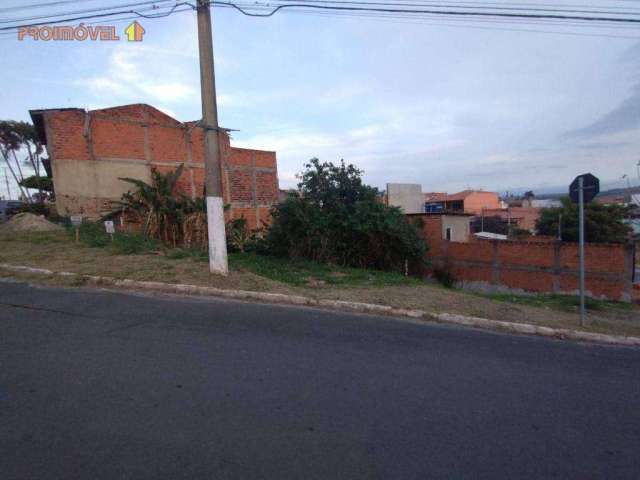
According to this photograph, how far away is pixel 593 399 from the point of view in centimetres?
376

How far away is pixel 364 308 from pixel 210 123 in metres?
4.74

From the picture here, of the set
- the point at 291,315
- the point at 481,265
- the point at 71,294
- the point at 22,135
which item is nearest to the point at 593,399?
the point at 291,315

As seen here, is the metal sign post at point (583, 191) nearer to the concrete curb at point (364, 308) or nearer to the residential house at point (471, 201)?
the concrete curb at point (364, 308)

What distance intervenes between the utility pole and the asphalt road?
2.74 metres

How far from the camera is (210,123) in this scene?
25.4ft

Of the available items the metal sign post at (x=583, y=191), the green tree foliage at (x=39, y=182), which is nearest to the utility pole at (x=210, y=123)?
the metal sign post at (x=583, y=191)

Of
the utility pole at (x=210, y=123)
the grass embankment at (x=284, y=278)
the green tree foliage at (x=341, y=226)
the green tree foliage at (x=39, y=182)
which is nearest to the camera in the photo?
the grass embankment at (x=284, y=278)

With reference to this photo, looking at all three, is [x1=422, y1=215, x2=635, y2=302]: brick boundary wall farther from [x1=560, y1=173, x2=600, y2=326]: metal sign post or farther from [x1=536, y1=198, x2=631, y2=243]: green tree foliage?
[x1=536, y1=198, x2=631, y2=243]: green tree foliage

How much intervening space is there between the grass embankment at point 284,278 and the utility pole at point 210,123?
121 cm

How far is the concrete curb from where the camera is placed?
6152mm

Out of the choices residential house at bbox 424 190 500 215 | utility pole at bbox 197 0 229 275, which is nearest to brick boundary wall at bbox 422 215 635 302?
utility pole at bbox 197 0 229 275

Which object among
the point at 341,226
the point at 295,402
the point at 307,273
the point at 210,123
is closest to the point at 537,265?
the point at 341,226

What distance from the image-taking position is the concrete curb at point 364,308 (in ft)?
20.2

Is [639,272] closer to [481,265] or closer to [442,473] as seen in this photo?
[481,265]
